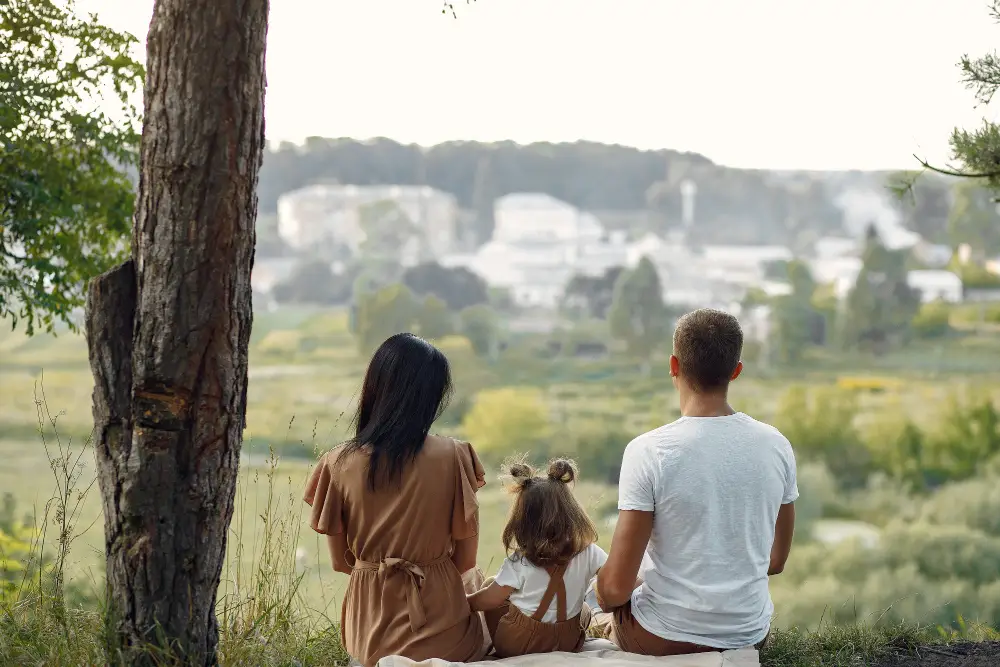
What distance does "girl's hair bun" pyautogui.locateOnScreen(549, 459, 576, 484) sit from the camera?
2.09 meters

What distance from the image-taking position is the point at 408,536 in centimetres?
208

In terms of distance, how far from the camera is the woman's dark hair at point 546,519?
2.05 m

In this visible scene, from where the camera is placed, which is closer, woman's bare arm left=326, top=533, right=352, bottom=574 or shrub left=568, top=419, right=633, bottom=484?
woman's bare arm left=326, top=533, right=352, bottom=574

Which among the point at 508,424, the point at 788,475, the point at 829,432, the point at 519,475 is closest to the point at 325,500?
the point at 519,475

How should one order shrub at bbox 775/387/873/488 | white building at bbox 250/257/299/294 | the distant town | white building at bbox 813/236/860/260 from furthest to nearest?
white building at bbox 813/236/860/260 < the distant town < shrub at bbox 775/387/873/488 < white building at bbox 250/257/299/294

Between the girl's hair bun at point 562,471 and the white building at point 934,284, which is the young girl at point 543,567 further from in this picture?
the white building at point 934,284

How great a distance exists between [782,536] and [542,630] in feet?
1.95

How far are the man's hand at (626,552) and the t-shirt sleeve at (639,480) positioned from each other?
17mm

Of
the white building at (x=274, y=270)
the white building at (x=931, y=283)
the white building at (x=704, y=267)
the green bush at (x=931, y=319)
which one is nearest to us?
the white building at (x=274, y=270)

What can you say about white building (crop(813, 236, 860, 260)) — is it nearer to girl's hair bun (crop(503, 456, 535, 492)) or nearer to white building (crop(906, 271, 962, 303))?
white building (crop(906, 271, 962, 303))

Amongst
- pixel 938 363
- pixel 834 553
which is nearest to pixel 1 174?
pixel 834 553

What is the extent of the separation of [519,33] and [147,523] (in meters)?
34.9

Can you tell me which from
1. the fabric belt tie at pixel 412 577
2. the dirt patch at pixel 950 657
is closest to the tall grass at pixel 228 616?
the fabric belt tie at pixel 412 577

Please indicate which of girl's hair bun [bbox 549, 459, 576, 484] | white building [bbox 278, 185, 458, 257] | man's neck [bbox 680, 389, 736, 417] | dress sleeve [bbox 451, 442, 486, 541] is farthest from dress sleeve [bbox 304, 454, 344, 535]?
white building [bbox 278, 185, 458, 257]
